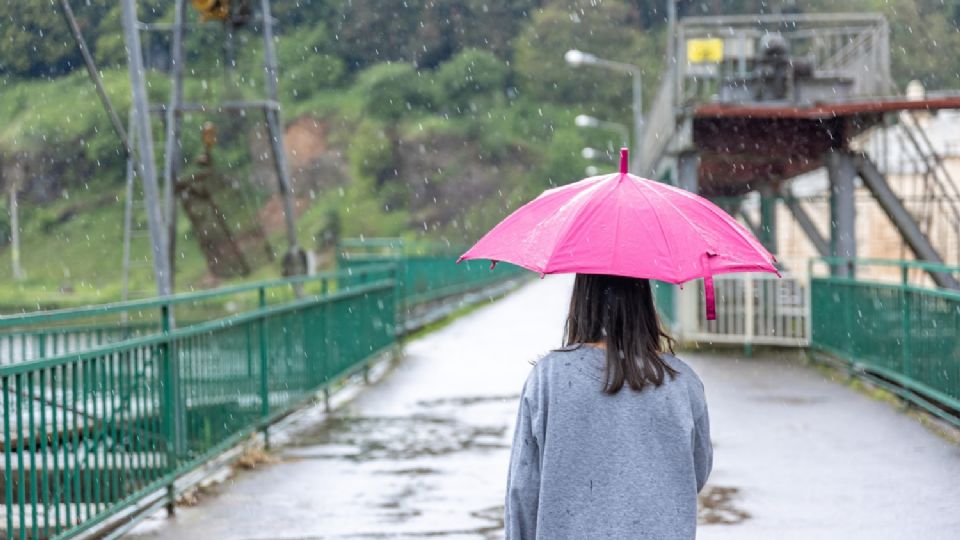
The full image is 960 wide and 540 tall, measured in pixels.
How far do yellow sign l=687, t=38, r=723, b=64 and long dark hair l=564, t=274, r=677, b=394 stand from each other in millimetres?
15929

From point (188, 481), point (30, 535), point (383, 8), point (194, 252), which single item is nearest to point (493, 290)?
point (188, 481)

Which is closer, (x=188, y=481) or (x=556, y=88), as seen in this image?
(x=188, y=481)

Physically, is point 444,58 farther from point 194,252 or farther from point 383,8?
point 194,252

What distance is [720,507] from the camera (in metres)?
8.23

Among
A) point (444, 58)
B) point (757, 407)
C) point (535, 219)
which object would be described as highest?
point (444, 58)

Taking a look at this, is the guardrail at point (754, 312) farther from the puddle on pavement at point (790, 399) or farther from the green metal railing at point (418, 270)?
the puddle on pavement at point (790, 399)

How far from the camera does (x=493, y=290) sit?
45.2 meters

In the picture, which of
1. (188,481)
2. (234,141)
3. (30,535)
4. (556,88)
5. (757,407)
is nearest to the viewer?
(30,535)

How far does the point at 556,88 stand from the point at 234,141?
3156cm

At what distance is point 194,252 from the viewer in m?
88.1

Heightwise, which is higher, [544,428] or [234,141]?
[234,141]

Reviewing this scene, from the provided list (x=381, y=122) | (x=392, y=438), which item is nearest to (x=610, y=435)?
Answer: (x=392, y=438)

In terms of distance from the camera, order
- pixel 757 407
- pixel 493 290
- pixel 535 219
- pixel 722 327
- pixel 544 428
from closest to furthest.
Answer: pixel 544 428
pixel 535 219
pixel 757 407
pixel 722 327
pixel 493 290

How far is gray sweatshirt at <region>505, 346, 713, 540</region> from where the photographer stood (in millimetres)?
3373
